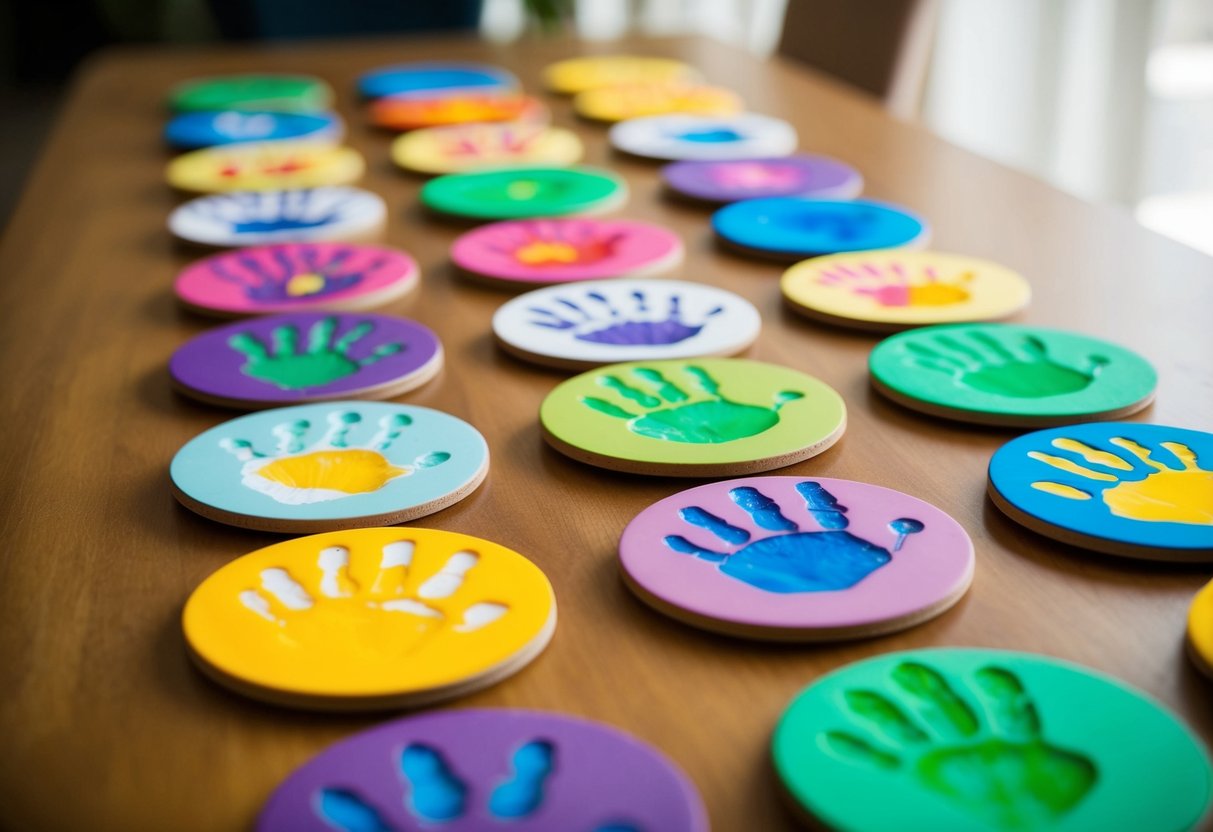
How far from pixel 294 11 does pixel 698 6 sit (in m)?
1.65

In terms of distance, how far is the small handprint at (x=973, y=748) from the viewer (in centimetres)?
46

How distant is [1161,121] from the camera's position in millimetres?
2836

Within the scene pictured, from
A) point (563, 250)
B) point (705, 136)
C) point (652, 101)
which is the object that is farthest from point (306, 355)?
point (652, 101)

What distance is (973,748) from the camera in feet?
1.60

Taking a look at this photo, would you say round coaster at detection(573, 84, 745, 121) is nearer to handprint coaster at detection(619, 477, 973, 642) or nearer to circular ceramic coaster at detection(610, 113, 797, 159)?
circular ceramic coaster at detection(610, 113, 797, 159)

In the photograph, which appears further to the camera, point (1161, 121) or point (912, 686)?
point (1161, 121)

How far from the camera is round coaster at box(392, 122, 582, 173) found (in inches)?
58.7

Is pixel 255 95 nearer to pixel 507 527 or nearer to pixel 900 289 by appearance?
pixel 900 289

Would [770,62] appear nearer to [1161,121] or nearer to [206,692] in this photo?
[1161,121]

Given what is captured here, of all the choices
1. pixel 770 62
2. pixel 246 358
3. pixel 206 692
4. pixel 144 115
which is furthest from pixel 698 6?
pixel 206 692

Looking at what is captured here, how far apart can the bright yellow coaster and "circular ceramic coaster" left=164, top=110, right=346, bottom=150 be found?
4cm

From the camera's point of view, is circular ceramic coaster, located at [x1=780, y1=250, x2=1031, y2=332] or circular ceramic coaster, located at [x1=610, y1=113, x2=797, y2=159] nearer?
circular ceramic coaster, located at [x1=780, y1=250, x2=1031, y2=332]

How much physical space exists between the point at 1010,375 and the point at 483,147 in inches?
35.2

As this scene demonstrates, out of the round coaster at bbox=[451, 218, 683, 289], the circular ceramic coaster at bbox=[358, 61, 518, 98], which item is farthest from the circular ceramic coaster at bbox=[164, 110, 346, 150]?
the round coaster at bbox=[451, 218, 683, 289]
